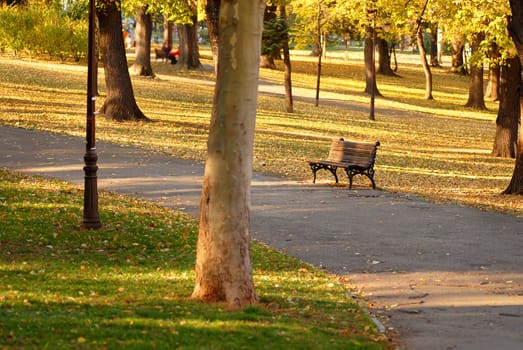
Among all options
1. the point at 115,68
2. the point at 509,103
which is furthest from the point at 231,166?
the point at 509,103

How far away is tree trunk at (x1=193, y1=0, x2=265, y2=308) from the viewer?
8500 millimetres

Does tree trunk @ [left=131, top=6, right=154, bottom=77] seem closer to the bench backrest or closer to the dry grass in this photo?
the dry grass

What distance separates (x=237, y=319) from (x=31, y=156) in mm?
12150

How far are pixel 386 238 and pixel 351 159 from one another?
5.89 m

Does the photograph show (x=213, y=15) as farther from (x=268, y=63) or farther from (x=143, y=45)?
(x=268, y=63)

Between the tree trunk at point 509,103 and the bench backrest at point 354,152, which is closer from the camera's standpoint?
the bench backrest at point 354,152

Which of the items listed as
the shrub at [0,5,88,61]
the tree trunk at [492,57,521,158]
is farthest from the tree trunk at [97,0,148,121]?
the shrub at [0,5,88,61]

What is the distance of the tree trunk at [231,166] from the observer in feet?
27.9

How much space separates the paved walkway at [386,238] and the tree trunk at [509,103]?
10.7m

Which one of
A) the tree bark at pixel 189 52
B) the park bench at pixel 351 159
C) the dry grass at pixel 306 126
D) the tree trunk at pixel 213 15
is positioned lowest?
the dry grass at pixel 306 126

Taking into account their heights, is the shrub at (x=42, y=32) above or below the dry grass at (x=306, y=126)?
above

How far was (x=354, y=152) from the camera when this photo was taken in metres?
19.0

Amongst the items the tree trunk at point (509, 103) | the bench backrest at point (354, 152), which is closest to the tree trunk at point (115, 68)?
the bench backrest at point (354, 152)

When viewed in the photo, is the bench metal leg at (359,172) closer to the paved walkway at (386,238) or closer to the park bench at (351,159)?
the park bench at (351,159)
